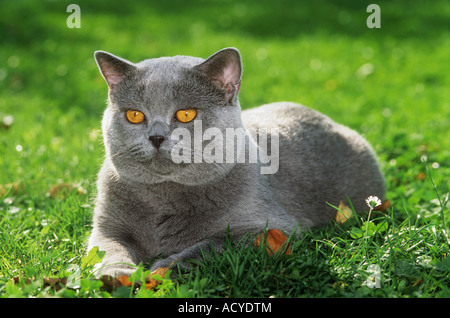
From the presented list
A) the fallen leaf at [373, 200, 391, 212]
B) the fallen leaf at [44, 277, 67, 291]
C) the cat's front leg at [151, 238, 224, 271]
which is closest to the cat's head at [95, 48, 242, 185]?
the cat's front leg at [151, 238, 224, 271]

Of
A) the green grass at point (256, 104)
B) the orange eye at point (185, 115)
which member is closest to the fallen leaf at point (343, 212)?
the green grass at point (256, 104)

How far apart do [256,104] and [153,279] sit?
3.46 m

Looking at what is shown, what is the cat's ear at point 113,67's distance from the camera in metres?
2.45

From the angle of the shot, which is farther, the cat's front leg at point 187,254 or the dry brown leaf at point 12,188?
the dry brown leaf at point 12,188

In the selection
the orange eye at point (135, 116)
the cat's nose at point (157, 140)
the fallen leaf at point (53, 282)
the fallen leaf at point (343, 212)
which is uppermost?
the orange eye at point (135, 116)

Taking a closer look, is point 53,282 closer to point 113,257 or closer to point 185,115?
point 113,257

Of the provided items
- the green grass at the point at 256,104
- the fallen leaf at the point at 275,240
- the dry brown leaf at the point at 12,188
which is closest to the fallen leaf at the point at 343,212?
the green grass at the point at 256,104

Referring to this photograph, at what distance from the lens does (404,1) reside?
933cm

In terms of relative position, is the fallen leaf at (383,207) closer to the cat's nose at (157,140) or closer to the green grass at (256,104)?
the green grass at (256,104)

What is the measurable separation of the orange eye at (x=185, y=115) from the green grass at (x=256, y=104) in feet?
2.08

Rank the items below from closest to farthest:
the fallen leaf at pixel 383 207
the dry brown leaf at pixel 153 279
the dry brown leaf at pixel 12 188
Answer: the dry brown leaf at pixel 153 279
the fallen leaf at pixel 383 207
the dry brown leaf at pixel 12 188

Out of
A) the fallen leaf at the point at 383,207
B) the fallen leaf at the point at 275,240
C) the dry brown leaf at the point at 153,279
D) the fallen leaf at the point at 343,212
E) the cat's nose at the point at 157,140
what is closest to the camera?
the dry brown leaf at the point at 153,279

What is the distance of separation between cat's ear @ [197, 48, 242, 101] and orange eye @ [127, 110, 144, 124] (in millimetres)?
359

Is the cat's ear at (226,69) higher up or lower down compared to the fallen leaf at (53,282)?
higher up
